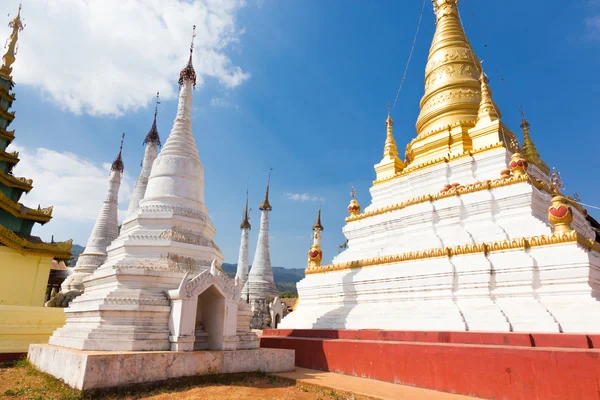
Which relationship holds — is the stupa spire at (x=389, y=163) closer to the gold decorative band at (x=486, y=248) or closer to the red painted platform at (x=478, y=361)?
the gold decorative band at (x=486, y=248)

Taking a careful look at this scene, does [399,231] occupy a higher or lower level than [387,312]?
higher

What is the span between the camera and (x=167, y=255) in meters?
9.16

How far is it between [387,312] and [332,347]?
1752 mm

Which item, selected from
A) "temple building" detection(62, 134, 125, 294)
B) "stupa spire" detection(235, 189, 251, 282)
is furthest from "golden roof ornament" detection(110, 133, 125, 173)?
"stupa spire" detection(235, 189, 251, 282)

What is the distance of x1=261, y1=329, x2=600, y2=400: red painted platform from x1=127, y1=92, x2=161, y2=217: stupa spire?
14.2 metres

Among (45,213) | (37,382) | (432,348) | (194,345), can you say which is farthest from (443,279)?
(45,213)

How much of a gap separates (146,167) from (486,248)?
18.6 meters

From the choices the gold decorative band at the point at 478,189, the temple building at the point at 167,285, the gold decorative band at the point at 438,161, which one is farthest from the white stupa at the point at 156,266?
the gold decorative band at the point at 438,161

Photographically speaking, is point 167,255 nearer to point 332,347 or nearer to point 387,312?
point 332,347

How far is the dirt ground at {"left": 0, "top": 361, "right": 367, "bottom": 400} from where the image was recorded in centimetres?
613

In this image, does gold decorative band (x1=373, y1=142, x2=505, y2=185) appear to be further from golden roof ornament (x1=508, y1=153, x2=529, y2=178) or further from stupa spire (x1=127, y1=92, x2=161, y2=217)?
stupa spire (x1=127, y1=92, x2=161, y2=217)

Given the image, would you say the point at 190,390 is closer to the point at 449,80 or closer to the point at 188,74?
the point at 188,74

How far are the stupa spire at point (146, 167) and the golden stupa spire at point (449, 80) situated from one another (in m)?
14.1

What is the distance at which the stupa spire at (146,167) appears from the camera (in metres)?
19.8
